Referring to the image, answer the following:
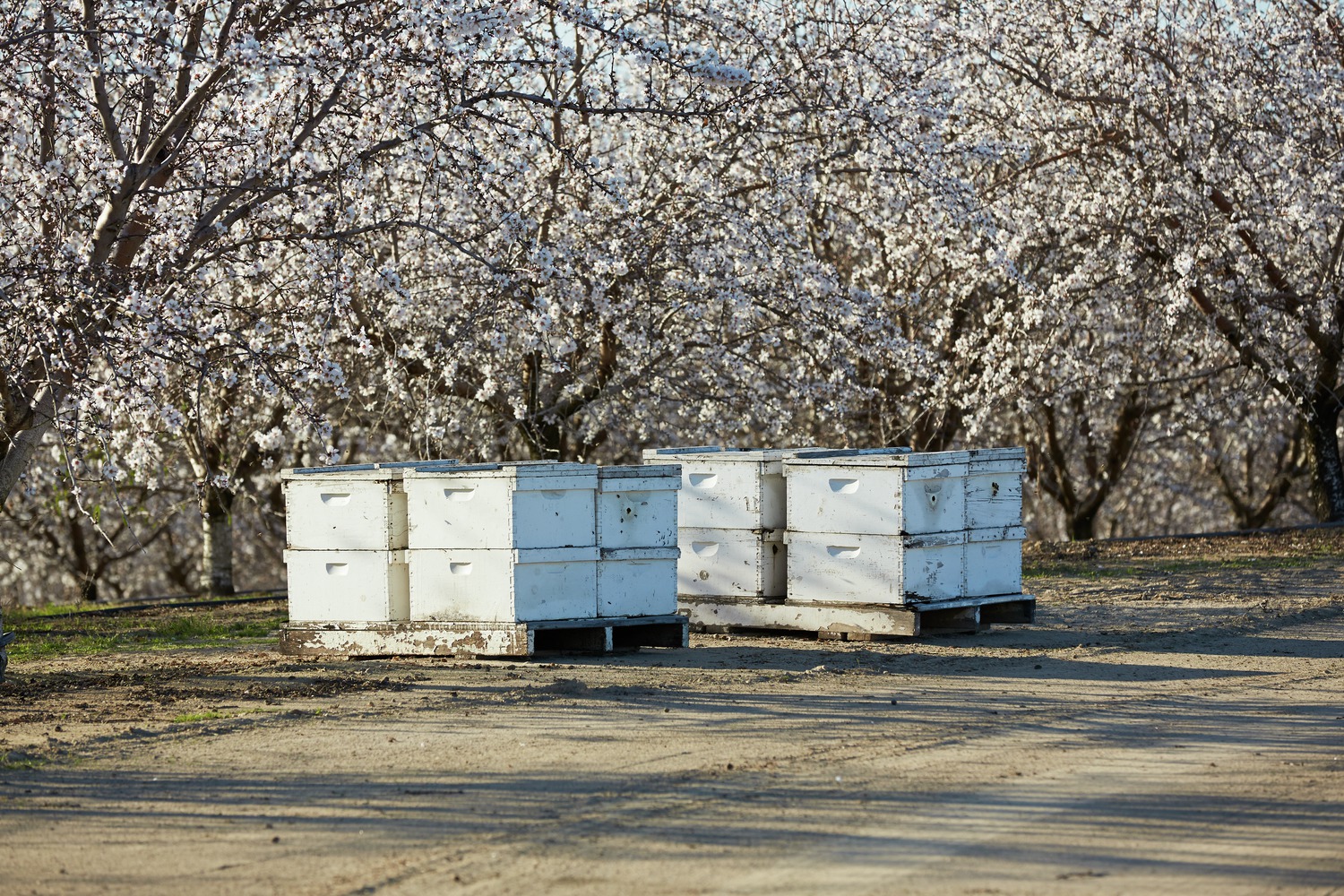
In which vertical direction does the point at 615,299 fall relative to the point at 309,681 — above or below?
above

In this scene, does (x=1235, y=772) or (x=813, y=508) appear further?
(x=813, y=508)

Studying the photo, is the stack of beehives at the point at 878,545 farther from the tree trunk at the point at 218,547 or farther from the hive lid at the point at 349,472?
the tree trunk at the point at 218,547

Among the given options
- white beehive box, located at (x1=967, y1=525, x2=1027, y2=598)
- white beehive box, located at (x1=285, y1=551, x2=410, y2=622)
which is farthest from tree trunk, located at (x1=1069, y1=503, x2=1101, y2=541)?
white beehive box, located at (x1=285, y1=551, x2=410, y2=622)

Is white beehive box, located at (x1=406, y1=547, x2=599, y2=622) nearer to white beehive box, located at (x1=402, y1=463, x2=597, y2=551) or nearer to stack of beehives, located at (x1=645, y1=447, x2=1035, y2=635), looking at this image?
white beehive box, located at (x1=402, y1=463, x2=597, y2=551)

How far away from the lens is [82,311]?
9.23m

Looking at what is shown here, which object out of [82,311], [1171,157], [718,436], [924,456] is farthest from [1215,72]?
[82,311]

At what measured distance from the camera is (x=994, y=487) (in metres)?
11.6

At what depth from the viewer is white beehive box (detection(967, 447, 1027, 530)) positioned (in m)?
11.5

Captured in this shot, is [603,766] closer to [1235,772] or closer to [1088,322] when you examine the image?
[1235,772]

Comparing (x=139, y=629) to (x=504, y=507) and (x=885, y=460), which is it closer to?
(x=504, y=507)

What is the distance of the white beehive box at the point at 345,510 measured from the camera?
34.0ft

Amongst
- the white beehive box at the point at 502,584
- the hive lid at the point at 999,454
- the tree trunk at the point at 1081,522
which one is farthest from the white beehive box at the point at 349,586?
the tree trunk at the point at 1081,522

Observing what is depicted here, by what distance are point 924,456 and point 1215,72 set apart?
10.7 m

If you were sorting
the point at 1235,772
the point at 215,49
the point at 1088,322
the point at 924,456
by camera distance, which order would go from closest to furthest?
the point at 1235,772 → the point at 215,49 → the point at 924,456 → the point at 1088,322
